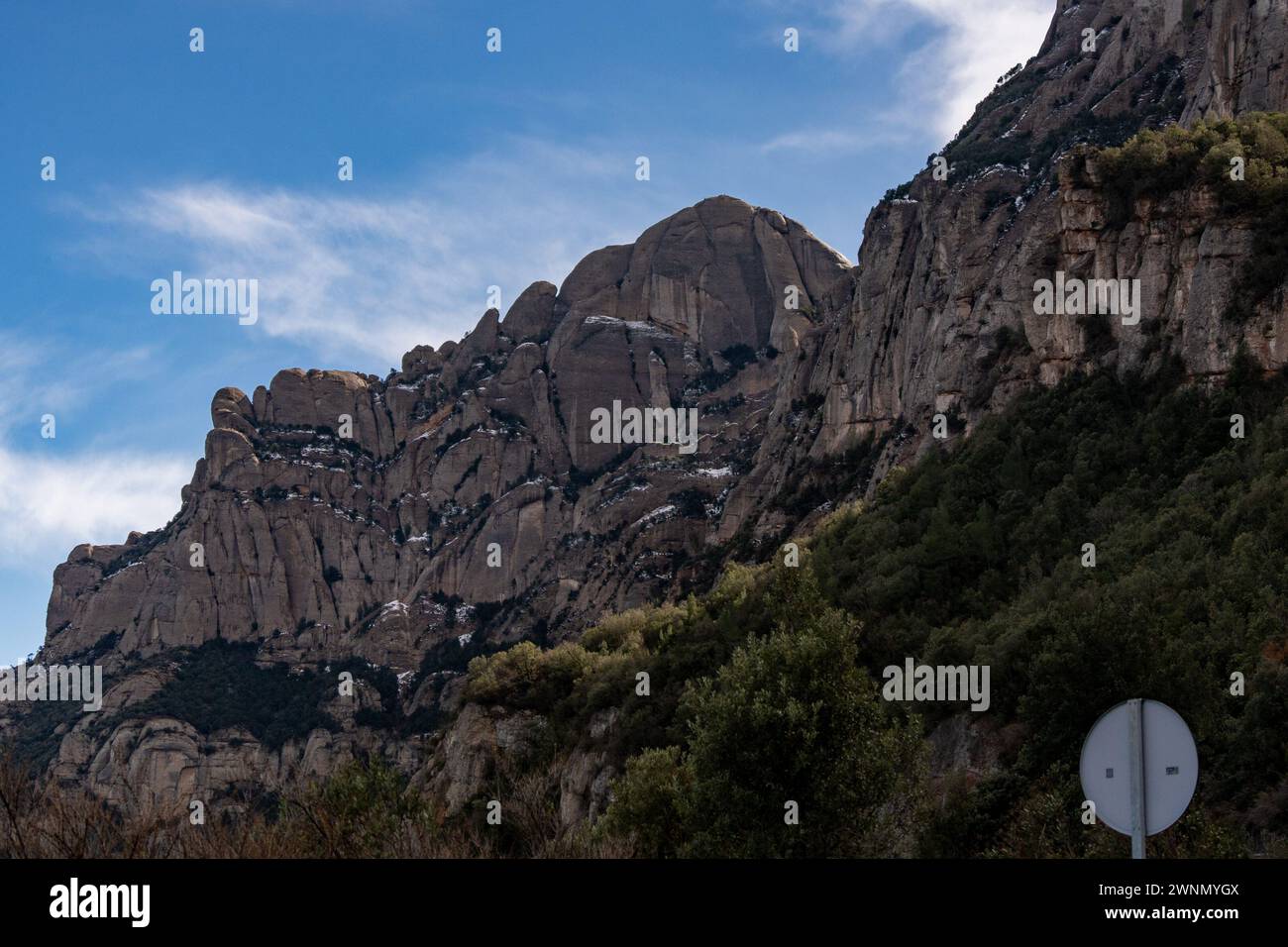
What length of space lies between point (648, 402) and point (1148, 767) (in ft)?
520

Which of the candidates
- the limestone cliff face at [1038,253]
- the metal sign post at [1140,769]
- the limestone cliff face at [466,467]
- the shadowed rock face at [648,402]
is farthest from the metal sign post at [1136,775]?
the limestone cliff face at [466,467]

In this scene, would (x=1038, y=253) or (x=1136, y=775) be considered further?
(x=1038, y=253)

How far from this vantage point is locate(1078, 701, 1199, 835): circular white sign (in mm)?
9016

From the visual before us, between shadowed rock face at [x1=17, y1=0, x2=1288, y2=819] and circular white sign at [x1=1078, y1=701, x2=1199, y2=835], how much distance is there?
4626 centimetres

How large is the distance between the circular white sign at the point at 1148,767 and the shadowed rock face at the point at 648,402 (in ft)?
152

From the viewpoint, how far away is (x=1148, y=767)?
9.27m

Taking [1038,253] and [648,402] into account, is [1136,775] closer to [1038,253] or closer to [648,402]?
[1038,253]

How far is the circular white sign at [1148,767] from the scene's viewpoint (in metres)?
9.02

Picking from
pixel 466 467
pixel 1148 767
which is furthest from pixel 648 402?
pixel 1148 767

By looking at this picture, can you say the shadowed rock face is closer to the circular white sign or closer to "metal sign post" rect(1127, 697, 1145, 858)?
the circular white sign

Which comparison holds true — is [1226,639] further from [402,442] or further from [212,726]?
[402,442]

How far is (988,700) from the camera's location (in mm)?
38719

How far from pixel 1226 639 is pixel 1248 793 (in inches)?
324

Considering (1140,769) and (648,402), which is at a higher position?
(648,402)
